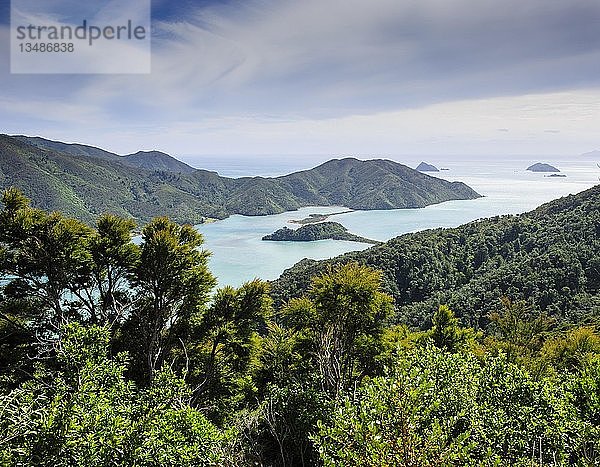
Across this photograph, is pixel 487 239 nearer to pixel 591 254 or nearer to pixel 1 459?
pixel 591 254

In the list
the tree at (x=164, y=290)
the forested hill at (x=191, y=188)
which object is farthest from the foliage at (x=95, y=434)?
the forested hill at (x=191, y=188)

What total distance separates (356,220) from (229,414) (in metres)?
109

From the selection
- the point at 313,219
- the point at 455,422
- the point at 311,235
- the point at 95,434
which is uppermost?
the point at 313,219

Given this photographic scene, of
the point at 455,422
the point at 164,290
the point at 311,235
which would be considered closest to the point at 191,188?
the point at 311,235

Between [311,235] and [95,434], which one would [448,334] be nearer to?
[95,434]

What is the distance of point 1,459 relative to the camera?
13.7 ft

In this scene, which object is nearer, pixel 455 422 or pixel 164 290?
pixel 455 422

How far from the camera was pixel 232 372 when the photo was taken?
43.1 ft

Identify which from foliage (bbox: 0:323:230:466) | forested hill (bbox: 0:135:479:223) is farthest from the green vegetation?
forested hill (bbox: 0:135:479:223)

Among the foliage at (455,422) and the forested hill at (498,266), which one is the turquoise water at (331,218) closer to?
the forested hill at (498,266)

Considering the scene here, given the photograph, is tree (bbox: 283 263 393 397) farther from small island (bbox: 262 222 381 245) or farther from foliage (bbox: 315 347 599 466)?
small island (bbox: 262 222 381 245)

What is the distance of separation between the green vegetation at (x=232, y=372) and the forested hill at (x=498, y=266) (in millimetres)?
14515

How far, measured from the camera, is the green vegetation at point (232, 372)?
446 centimetres

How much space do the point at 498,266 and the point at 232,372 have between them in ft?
126
